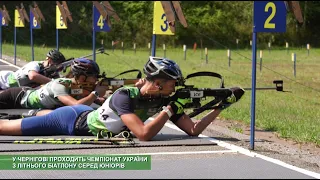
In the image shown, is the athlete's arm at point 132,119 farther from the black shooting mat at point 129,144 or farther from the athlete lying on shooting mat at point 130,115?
the black shooting mat at point 129,144

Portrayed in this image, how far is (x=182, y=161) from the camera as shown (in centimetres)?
692

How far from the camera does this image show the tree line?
56125mm

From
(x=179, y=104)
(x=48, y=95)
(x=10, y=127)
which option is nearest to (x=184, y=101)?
→ (x=179, y=104)

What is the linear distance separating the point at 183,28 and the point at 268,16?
51.8m

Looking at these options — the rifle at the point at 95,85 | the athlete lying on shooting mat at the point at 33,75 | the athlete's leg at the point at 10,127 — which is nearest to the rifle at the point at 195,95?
the athlete's leg at the point at 10,127

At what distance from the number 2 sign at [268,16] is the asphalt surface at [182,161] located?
1643 mm

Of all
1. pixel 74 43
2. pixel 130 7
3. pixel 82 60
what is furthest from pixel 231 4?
pixel 82 60

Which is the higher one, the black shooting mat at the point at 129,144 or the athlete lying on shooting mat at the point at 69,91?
the athlete lying on shooting mat at the point at 69,91

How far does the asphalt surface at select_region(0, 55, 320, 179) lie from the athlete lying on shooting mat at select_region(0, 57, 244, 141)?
0.71 feet

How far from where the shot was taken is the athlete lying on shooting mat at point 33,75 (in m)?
12.1

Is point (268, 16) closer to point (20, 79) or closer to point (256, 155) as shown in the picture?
point (256, 155)

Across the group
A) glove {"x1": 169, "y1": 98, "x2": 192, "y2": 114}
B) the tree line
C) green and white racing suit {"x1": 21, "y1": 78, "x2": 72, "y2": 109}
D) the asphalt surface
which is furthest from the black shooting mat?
the tree line

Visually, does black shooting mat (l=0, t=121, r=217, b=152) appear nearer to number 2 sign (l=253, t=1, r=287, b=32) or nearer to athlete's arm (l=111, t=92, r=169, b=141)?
athlete's arm (l=111, t=92, r=169, b=141)

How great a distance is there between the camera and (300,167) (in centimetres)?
692
